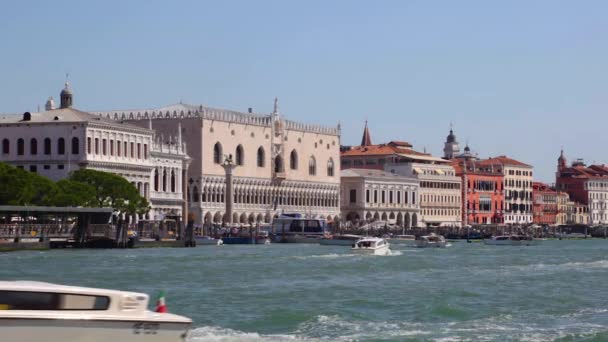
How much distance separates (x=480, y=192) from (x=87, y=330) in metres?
156

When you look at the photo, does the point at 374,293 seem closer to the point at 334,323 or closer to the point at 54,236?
the point at 334,323

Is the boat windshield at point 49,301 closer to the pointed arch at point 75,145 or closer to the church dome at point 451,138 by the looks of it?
the pointed arch at point 75,145

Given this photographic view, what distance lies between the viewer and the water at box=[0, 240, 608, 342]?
2928 centimetres

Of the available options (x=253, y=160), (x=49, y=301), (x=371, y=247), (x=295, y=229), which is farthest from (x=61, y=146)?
(x=49, y=301)

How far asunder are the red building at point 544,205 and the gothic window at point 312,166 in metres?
50.2

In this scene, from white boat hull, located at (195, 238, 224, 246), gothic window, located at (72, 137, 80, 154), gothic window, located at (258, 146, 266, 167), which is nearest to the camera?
white boat hull, located at (195, 238, 224, 246)

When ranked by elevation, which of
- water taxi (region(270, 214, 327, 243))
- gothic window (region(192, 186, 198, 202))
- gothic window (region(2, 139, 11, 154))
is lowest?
water taxi (region(270, 214, 327, 243))

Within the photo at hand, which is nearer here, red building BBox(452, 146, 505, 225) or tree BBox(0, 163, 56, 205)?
tree BBox(0, 163, 56, 205)

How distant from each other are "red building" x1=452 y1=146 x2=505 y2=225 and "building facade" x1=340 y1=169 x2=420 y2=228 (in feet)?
45.6

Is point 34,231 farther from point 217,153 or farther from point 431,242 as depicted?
point 217,153

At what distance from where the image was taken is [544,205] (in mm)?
188625

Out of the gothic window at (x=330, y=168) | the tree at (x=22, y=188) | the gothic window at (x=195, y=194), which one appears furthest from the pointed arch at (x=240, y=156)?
the tree at (x=22, y=188)

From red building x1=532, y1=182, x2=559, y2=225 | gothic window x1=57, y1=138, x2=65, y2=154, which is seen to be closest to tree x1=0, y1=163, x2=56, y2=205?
gothic window x1=57, y1=138, x2=65, y2=154

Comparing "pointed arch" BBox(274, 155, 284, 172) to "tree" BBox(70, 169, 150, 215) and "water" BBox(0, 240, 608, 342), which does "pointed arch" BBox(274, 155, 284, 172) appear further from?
"water" BBox(0, 240, 608, 342)
